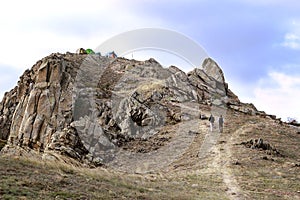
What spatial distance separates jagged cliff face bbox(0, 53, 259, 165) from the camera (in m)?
34.5

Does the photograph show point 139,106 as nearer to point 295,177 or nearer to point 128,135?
point 128,135

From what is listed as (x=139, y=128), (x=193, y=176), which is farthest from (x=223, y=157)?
(x=139, y=128)

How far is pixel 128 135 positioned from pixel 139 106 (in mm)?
5435

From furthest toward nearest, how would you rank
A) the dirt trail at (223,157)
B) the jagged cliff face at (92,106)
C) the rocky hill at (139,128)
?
1. the jagged cliff face at (92,106)
2. the rocky hill at (139,128)
3. the dirt trail at (223,157)

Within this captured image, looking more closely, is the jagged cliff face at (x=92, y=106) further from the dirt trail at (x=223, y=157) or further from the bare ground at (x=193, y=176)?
the dirt trail at (x=223, y=157)

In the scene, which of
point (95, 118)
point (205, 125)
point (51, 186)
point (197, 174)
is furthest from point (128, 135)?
point (51, 186)

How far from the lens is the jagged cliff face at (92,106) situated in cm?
3453

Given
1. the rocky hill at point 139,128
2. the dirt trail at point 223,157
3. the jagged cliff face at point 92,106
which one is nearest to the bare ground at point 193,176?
the dirt trail at point 223,157

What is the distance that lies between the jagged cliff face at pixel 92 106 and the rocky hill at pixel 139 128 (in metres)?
0.11

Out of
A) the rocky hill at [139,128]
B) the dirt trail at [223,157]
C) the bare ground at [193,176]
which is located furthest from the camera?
the rocky hill at [139,128]

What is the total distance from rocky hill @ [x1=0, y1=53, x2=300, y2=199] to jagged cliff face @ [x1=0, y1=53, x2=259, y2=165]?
0.11 m

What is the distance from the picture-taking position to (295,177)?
86.6 feet

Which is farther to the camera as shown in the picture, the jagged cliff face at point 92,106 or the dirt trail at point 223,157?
the jagged cliff face at point 92,106

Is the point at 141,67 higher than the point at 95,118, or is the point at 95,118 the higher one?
the point at 141,67
